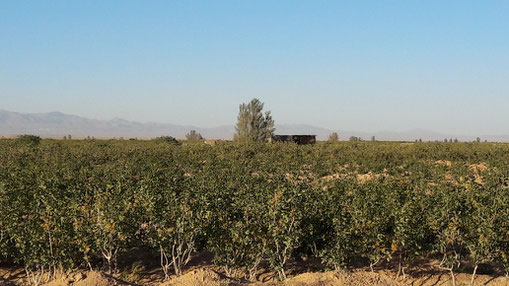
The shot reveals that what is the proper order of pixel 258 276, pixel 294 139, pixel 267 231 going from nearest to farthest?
pixel 267 231 → pixel 258 276 → pixel 294 139

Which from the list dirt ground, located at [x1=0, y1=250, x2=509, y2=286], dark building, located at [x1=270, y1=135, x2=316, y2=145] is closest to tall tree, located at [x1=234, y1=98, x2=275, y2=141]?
dark building, located at [x1=270, y1=135, x2=316, y2=145]

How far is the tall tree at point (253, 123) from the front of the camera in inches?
3580

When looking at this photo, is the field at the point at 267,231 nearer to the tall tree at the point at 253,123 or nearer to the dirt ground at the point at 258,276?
the dirt ground at the point at 258,276

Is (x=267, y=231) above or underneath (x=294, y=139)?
underneath

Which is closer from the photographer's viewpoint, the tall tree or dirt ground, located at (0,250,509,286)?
dirt ground, located at (0,250,509,286)

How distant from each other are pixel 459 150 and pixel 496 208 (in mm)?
55507

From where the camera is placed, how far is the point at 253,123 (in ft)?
301

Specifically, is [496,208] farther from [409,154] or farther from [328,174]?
[409,154]

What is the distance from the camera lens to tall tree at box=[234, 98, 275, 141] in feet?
298

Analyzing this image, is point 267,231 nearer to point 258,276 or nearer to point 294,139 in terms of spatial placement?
point 258,276

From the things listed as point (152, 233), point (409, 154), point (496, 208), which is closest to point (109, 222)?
point (152, 233)

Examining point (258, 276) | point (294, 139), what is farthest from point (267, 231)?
point (294, 139)

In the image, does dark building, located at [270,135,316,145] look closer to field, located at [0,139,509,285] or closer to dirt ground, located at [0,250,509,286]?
dirt ground, located at [0,250,509,286]

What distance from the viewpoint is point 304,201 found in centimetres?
2380
